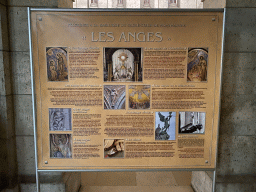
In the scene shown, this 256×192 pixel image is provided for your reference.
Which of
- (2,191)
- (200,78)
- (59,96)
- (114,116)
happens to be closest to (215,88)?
(200,78)

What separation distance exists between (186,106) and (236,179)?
5.89ft

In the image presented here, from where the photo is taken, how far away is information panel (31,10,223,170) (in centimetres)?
256

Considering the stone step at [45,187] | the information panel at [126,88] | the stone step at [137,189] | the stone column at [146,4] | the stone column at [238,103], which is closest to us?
the information panel at [126,88]

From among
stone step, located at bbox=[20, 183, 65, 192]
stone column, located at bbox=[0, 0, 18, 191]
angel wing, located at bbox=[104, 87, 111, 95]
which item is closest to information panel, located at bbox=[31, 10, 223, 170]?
angel wing, located at bbox=[104, 87, 111, 95]

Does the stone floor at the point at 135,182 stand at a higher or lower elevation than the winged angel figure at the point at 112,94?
lower

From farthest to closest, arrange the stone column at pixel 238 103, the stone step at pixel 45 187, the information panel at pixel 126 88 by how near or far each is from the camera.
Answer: the stone step at pixel 45 187, the stone column at pixel 238 103, the information panel at pixel 126 88

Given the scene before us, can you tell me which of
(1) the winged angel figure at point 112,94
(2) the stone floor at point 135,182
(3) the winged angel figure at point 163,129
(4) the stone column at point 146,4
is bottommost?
(2) the stone floor at point 135,182

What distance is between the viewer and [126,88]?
2.67 m

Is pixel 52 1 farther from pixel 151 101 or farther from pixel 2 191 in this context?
pixel 2 191

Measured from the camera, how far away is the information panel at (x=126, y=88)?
2564 mm

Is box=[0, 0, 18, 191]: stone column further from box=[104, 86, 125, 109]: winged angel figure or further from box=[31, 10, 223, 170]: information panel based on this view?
box=[104, 86, 125, 109]: winged angel figure

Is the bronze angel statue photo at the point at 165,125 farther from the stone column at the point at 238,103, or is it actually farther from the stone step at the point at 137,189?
the stone step at the point at 137,189

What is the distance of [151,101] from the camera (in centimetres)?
269

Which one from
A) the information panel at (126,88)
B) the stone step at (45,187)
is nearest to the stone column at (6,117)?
the stone step at (45,187)
